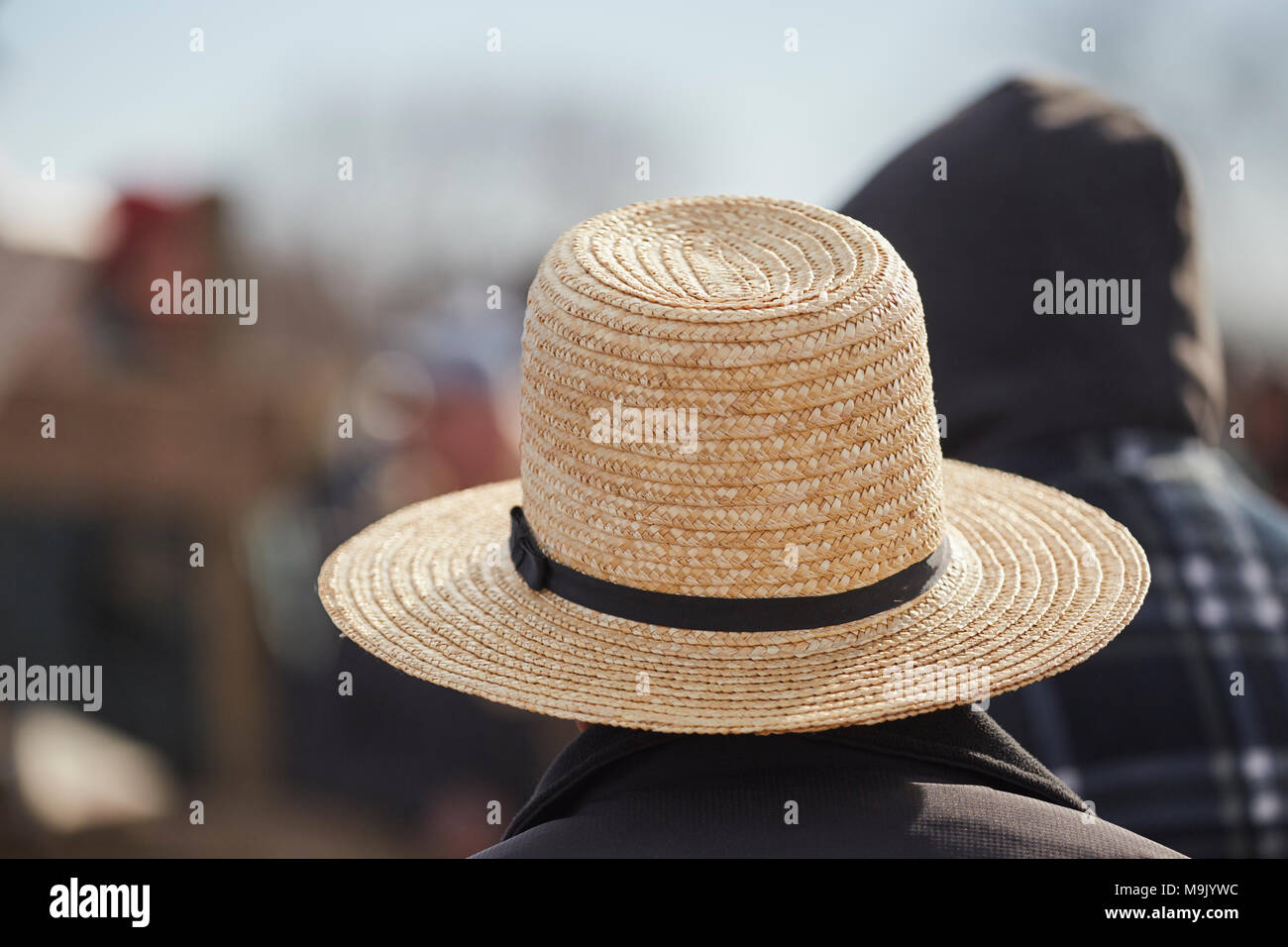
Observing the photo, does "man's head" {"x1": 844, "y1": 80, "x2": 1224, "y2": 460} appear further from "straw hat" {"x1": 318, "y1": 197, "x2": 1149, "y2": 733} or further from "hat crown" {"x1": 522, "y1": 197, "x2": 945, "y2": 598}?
"hat crown" {"x1": 522, "y1": 197, "x2": 945, "y2": 598}

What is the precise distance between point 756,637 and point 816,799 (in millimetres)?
230

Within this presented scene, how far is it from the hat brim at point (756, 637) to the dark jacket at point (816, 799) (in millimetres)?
84

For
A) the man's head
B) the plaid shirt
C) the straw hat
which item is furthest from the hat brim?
the man's head

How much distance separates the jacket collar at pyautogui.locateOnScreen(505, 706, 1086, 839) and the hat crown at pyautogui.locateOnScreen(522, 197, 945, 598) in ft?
0.65

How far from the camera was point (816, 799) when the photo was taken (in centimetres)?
158

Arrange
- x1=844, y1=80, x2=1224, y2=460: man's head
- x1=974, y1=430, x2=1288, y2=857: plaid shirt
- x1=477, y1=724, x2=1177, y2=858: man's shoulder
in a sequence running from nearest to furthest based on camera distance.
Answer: x1=477, y1=724, x2=1177, y2=858: man's shoulder < x1=974, y1=430, x2=1288, y2=857: plaid shirt < x1=844, y1=80, x2=1224, y2=460: man's head

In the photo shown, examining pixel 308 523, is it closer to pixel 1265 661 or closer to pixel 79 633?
pixel 79 633

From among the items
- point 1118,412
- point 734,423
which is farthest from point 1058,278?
point 734,423

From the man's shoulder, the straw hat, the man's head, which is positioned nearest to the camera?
A: the man's shoulder

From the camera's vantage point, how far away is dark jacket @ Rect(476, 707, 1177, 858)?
1.54 meters

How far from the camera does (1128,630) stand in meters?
2.72

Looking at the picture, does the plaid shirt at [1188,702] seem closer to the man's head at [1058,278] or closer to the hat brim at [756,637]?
the man's head at [1058,278]

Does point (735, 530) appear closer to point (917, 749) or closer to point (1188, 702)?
point (917, 749)

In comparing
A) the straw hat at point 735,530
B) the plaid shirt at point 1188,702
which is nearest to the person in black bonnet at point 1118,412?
the plaid shirt at point 1188,702
